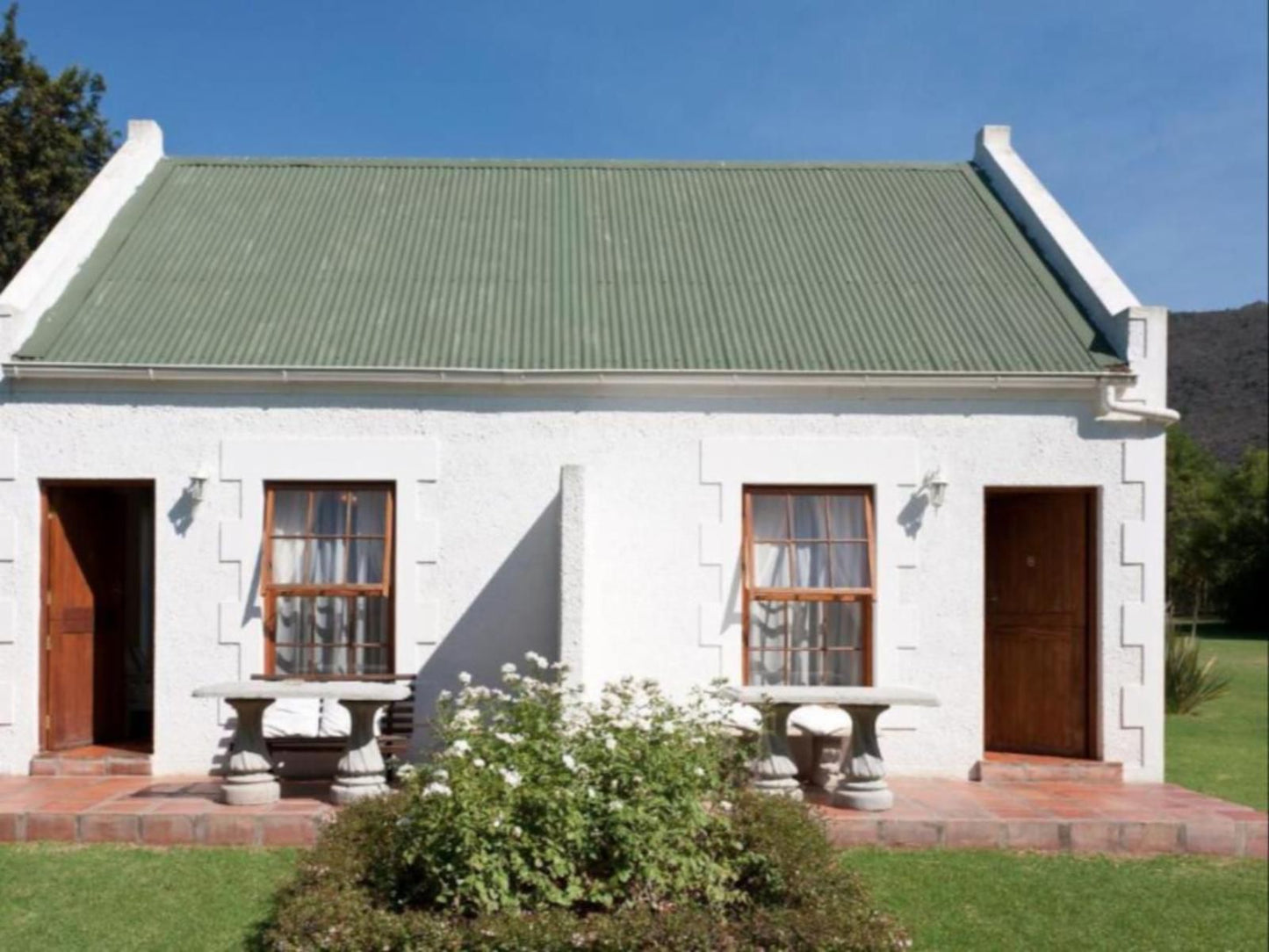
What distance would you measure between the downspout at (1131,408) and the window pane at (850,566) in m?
2.21

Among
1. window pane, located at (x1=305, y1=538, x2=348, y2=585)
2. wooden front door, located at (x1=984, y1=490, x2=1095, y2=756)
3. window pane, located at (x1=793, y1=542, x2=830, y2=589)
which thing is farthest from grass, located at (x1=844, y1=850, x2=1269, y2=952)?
window pane, located at (x1=305, y1=538, x2=348, y2=585)

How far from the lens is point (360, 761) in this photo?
7758 mm

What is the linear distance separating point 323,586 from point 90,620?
224 cm

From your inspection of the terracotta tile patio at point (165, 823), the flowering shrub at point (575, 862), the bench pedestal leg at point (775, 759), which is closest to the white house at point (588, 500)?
the bench pedestal leg at point (775, 759)

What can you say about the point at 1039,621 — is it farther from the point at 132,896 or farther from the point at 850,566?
the point at 132,896

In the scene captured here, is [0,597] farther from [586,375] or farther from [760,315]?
[760,315]

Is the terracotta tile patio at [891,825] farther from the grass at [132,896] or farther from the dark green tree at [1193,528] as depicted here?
the dark green tree at [1193,528]

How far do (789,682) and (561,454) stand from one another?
257 centimetres

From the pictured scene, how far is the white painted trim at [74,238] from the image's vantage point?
358 inches

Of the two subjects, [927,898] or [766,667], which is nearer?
[927,898]

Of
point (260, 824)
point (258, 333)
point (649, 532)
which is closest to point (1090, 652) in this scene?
point (649, 532)

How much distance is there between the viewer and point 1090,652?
933 centimetres

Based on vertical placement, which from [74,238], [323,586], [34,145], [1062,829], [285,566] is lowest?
[1062,829]

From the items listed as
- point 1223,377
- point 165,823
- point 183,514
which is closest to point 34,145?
point 183,514
